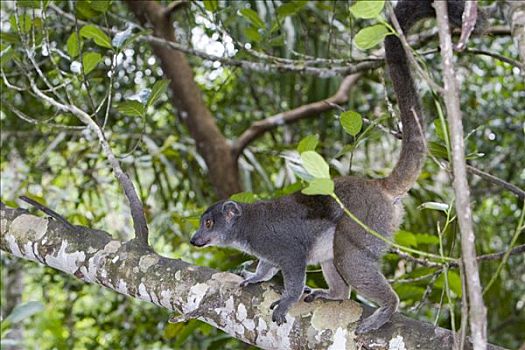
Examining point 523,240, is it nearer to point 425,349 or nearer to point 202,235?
point 202,235

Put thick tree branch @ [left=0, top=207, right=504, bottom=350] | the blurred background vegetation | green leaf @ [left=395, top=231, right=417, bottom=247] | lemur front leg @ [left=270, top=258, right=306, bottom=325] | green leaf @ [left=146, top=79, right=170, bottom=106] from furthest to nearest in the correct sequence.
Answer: the blurred background vegetation
green leaf @ [left=395, top=231, right=417, bottom=247]
green leaf @ [left=146, top=79, right=170, bottom=106]
lemur front leg @ [left=270, top=258, right=306, bottom=325]
thick tree branch @ [left=0, top=207, right=504, bottom=350]

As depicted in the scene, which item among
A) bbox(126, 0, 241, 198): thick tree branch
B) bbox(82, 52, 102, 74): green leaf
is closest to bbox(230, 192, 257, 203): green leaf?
bbox(82, 52, 102, 74): green leaf

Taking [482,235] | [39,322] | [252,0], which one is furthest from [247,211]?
[39,322]

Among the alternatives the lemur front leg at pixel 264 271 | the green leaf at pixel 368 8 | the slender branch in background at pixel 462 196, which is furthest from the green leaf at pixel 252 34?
the slender branch in background at pixel 462 196

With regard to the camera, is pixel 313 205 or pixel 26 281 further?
pixel 26 281

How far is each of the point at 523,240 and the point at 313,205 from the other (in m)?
Answer: 2.37

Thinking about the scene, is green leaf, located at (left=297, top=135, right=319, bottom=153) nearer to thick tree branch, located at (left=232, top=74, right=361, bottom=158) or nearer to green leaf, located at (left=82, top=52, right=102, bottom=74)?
green leaf, located at (left=82, top=52, right=102, bottom=74)

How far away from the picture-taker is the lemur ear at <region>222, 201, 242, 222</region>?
10.6ft

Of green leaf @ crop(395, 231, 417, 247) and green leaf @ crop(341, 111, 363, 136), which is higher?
green leaf @ crop(341, 111, 363, 136)

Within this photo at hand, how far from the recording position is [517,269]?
6309 millimetres

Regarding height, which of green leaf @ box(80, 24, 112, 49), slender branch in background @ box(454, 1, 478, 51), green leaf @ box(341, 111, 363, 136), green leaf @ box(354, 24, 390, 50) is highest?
green leaf @ box(80, 24, 112, 49)

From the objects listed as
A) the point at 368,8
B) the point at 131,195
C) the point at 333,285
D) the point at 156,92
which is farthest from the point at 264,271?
the point at 368,8

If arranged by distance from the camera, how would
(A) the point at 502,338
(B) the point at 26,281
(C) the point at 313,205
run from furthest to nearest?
(B) the point at 26,281 → (A) the point at 502,338 → (C) the point at 313,205

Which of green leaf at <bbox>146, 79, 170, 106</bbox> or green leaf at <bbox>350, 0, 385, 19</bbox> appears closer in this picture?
green leaf at <bbox>350, 0, 385, 19</bbox>
